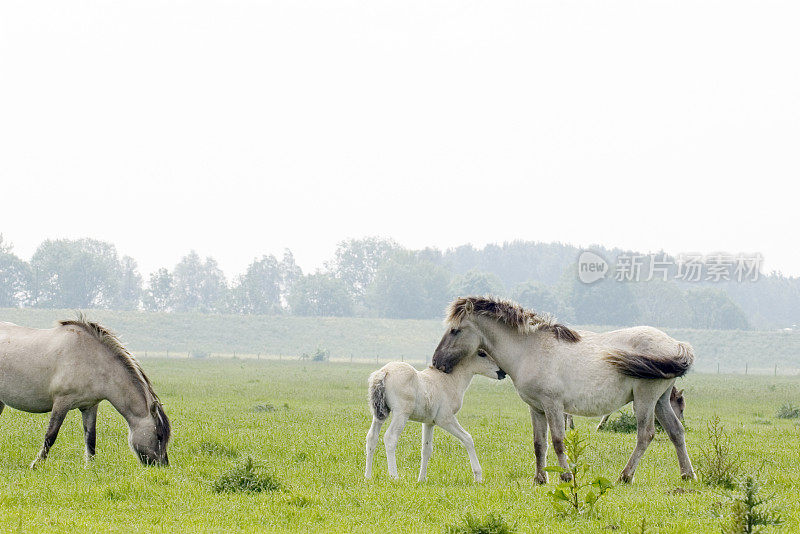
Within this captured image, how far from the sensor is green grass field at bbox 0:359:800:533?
877 cm

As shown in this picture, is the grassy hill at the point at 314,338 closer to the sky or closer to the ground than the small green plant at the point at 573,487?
closer to the ground

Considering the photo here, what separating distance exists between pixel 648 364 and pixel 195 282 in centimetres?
16034

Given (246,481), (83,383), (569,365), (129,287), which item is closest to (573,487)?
(569,365)

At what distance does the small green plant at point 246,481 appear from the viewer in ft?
34.4

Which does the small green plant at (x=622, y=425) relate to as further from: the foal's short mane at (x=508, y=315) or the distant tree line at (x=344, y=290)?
the distant tree line at (x=344, y=290)

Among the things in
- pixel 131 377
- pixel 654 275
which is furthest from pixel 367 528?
pixel 654 275

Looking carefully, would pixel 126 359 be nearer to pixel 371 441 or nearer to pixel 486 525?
pixel 371 441

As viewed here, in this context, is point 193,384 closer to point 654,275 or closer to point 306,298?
point 306,298

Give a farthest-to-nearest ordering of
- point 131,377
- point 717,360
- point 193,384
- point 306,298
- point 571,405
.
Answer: point 306,298 → point 717,360 → point 193,384 → point 131,377 → point 571,405

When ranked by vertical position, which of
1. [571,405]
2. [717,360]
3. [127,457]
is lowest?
[717,360]

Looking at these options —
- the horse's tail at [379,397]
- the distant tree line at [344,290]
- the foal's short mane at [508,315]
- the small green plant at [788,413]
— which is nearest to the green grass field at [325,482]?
the horse's tail at [379,397]

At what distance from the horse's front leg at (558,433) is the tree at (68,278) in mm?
121829

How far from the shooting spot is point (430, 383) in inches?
464

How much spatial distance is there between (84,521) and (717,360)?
9962cm
